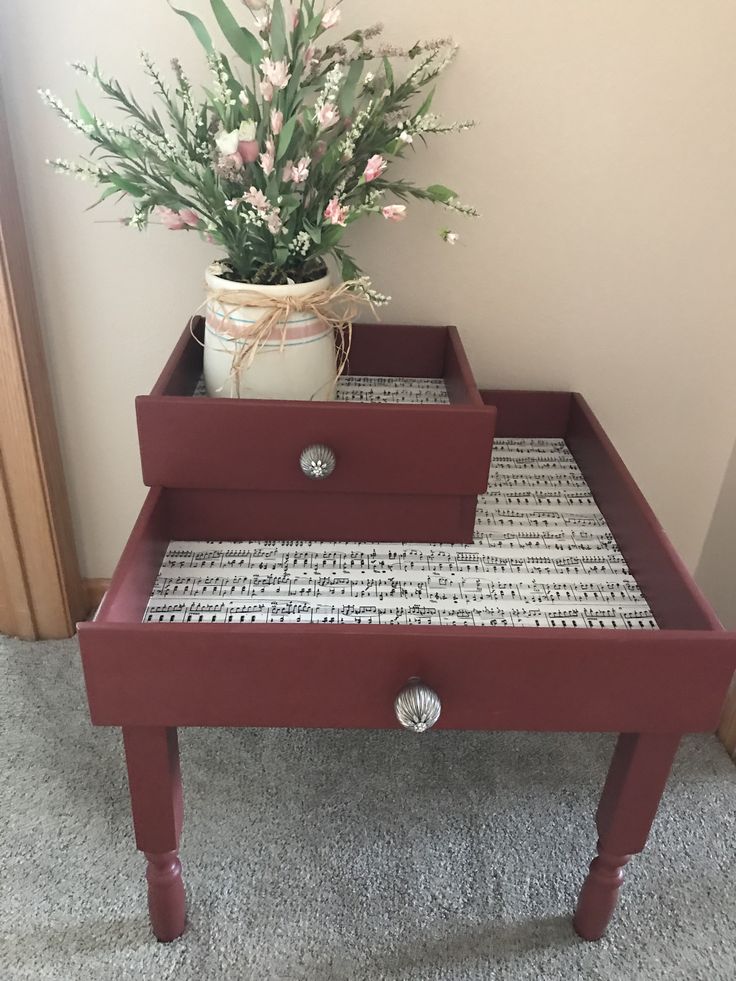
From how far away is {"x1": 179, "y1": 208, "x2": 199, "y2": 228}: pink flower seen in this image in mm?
914

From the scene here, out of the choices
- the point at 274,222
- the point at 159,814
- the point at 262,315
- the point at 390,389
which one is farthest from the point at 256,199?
the point at 159,814

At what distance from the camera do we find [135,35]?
3.48 feet

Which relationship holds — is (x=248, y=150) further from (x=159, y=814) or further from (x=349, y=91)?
(x=159, y=814)

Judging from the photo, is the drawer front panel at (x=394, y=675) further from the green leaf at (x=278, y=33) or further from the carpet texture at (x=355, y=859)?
the green leaf at (x=278, y=33)

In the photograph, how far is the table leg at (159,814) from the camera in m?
0.87

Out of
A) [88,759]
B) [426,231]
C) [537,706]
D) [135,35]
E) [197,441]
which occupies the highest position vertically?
[135,35]

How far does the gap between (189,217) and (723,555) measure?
1034mm

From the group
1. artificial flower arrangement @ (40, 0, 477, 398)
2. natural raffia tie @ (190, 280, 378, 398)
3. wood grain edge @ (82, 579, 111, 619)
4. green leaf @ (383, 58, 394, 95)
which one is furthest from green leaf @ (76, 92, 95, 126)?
wood grain edge @ (82, 579, 111, 619)

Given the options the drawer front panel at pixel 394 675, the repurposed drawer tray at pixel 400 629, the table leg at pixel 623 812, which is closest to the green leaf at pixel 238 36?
the repurposed drawer tray at pixel 400 629

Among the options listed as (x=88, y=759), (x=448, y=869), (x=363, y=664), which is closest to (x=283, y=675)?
(x=363, y=664)

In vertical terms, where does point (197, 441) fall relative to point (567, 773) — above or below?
above

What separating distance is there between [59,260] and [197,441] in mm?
480

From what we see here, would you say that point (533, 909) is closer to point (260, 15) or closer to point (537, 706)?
point (537, 706)

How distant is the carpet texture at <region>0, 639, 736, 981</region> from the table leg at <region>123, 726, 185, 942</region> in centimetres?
6
